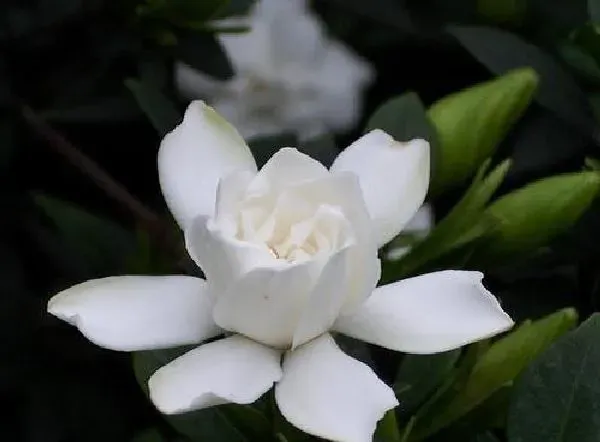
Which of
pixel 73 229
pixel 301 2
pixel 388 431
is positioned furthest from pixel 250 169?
pixel 301 2

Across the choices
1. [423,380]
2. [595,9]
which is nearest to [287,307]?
[423,380]

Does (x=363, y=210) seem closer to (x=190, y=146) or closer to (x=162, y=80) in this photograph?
(x=190, y=146)

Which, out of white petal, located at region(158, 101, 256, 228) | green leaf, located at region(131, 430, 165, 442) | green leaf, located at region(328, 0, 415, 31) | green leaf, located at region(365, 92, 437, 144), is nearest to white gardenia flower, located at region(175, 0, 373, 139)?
green leaf, located at region(328, 0, 415, 31)

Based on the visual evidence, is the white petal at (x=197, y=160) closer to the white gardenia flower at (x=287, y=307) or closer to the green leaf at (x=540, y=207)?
the white gardenia flower at (x=287, y=307)

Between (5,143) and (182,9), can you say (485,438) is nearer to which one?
(182,9)

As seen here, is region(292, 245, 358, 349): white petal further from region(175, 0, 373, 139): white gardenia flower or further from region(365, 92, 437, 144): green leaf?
region(175, 0, 373, 139): white gardenia flower
